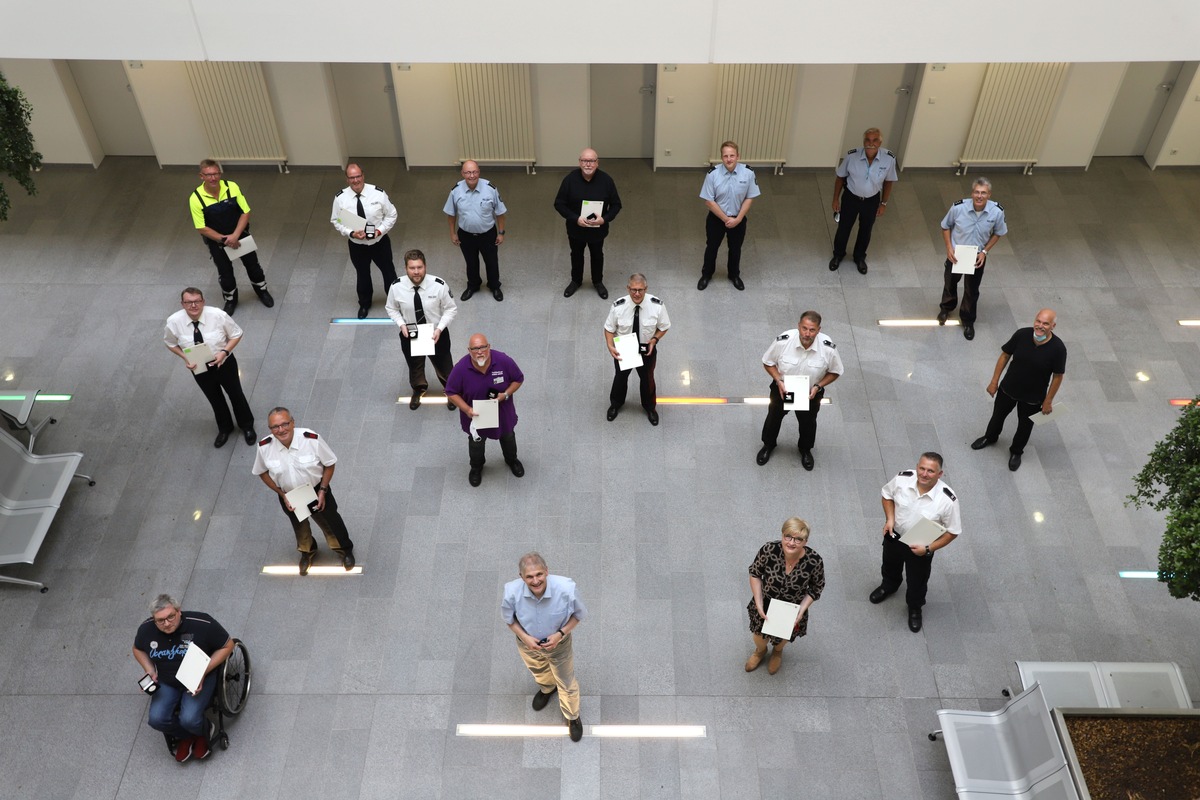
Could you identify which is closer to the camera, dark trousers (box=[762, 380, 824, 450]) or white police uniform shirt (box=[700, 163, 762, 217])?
dark trousers (box=[762, 380, 824, 450])

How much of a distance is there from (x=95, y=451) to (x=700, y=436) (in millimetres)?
5264

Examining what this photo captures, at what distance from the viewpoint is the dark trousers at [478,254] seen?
357 inches

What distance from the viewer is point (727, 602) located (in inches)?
272

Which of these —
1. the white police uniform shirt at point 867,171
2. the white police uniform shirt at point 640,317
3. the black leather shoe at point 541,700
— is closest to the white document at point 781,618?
the black leather shoe at point 541,700

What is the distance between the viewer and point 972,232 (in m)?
8.62

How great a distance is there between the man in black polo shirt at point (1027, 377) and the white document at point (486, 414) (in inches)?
156

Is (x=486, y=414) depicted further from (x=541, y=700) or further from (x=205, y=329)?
(x=205, y=329)

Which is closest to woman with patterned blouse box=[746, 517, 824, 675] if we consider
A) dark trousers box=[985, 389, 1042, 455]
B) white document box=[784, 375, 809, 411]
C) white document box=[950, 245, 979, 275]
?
white document box=[784, 375, 809, 411]

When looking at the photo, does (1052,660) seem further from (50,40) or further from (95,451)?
(50,40)

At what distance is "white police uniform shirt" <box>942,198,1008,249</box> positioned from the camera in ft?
27.9

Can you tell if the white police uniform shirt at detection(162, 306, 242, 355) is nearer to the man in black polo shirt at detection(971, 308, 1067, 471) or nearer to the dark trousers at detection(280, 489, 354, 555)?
the dark trousers at detection(280, 489, 354, 555)

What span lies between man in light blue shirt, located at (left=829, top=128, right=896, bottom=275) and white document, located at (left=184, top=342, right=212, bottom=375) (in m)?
6.13

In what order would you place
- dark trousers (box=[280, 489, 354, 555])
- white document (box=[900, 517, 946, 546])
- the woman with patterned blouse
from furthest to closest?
dark trousers (box=[280, 489, 354, 555]) → white document (box=[900, 517, 946, 546]) → the woman with patterned blouse

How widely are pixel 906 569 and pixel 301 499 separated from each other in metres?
4.30
